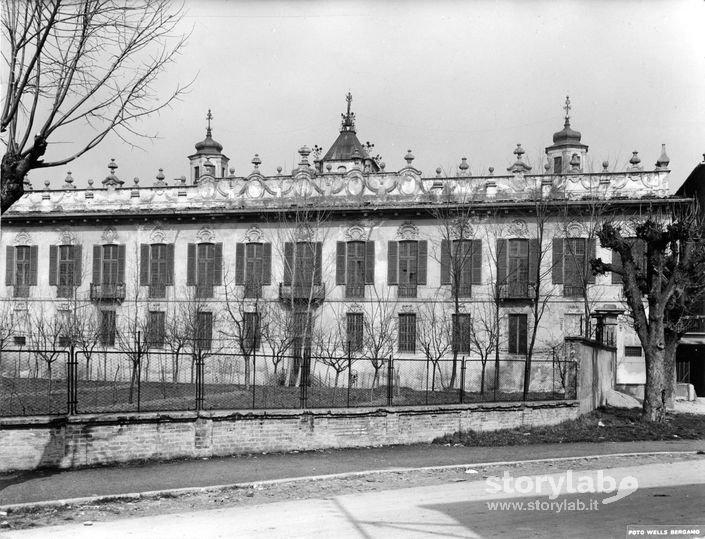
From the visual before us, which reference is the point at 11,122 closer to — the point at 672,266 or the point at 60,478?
the point at 60,478

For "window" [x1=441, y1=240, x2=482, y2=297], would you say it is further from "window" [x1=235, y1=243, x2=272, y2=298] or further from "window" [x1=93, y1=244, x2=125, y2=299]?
"window" [x1=93, y1=244, x2=125, y2=299]

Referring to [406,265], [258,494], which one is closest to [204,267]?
[406,265]

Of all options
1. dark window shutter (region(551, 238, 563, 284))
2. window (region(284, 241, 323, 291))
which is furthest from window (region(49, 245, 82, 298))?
dark window shutter (region(551, 238, 563, 284))

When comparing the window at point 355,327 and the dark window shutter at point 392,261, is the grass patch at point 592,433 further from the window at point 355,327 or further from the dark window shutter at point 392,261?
the dark window shutter at point 392,261

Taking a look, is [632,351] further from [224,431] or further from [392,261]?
[224,431]

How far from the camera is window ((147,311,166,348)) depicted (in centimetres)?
3110

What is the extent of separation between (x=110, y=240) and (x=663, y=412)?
23.1 metres

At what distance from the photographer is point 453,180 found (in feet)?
103

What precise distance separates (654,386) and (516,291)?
391 inches

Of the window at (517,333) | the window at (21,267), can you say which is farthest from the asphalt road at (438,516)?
the window at (21,267)

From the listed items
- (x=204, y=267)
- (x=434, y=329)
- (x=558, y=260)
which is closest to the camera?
(x=558, y=260)

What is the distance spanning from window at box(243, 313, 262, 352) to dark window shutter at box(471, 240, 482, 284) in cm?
851

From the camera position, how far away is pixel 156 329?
1265 inches

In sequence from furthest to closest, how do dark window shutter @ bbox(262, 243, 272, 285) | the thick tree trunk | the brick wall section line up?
dark window shutter @ bbox(262, 243, 272, 285), the thick tree trunk, the brick wall section
